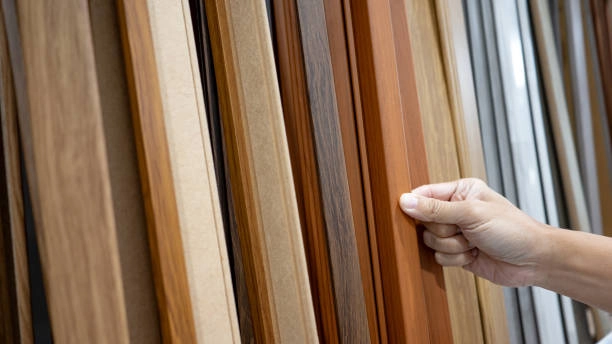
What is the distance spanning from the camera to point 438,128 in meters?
1.05

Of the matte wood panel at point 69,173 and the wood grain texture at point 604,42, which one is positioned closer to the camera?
the matte wood panel at point 69,173

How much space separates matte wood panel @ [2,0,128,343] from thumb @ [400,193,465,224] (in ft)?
1.49

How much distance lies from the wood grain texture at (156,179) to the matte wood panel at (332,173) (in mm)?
249

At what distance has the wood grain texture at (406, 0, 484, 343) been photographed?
1020 mm

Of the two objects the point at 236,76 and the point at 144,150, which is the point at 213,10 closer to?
the point at 236,76

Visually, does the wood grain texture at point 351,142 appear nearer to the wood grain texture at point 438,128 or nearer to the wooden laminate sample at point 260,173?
the wooden laminate sample at point 260,173

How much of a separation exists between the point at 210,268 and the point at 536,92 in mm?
1246

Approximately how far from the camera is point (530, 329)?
130cm

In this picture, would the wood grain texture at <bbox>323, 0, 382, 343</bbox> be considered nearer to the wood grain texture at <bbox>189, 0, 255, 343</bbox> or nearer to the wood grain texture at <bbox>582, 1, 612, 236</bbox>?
the wood grain texture at <bbox>189, 0, 255, 343</bbox>

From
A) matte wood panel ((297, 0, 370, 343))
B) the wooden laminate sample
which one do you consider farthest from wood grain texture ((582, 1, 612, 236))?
the wooden laminate sample

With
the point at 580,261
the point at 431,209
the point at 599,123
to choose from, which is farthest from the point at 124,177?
the point at 599,123

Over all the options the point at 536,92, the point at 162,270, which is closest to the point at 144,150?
the point at 162,270

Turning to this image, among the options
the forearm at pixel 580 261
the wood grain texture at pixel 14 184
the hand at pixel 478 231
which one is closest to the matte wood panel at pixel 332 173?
the hand at pixel 478 231

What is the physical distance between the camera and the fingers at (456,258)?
794 mm
